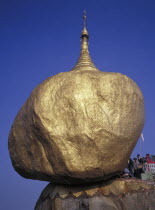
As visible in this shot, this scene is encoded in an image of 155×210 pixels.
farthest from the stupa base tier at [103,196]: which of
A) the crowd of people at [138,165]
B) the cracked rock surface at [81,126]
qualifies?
the crowd of people at [138,165]

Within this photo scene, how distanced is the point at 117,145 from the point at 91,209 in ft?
4.57

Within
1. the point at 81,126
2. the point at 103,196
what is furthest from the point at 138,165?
the point at 81,126

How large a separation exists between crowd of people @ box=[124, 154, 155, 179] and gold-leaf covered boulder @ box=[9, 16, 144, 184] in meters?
3.55

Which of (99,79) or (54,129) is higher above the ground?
(99,79)

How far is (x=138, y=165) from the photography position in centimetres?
878

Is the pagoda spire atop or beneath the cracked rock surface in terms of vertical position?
atop

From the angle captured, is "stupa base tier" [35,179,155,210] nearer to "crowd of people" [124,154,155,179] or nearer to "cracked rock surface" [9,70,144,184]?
"cracked rock surface" [9,70,144,184]

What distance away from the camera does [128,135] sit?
16.1 ft

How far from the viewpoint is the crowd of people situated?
8.46 m

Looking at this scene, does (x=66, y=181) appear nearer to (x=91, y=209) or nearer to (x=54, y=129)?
(x=91, y=209)

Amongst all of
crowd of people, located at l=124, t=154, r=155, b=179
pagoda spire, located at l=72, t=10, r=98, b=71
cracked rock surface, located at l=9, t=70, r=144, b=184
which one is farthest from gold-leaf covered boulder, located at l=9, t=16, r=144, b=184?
crowd of people, located at l=124, t=154, r=155, b=179

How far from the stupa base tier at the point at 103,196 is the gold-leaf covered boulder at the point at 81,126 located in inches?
15.3

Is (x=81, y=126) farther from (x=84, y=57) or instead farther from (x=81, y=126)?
(x=84, y=57)

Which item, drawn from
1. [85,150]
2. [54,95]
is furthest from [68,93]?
[85,150]
